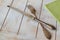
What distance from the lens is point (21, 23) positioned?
83 centimetres

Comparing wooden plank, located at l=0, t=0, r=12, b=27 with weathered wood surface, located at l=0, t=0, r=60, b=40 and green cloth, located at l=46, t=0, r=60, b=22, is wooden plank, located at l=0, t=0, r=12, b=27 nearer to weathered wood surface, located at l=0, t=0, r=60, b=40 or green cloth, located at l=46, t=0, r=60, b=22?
weathered wood surface, located at l=0, t=0, r=60, b=40

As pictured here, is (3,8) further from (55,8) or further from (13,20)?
(55,8)

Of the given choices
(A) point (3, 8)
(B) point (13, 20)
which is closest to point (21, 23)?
(B) point (13, 20)

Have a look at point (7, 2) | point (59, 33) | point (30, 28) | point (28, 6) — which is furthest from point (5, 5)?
point (59, 33)

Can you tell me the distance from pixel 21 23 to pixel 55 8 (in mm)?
217

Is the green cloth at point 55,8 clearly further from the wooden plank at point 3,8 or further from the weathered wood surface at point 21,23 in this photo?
the wooden plank at point 3,8

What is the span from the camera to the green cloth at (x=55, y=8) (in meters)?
0.83

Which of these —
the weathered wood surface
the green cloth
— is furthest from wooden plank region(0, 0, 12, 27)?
the green cloth

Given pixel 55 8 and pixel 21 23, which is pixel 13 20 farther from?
pixel 55 8

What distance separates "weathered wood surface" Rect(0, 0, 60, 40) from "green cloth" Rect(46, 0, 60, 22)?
32 mm

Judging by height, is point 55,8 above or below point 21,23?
above

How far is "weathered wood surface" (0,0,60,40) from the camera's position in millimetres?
755

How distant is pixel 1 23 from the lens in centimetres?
83

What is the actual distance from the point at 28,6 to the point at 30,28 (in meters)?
0.19
